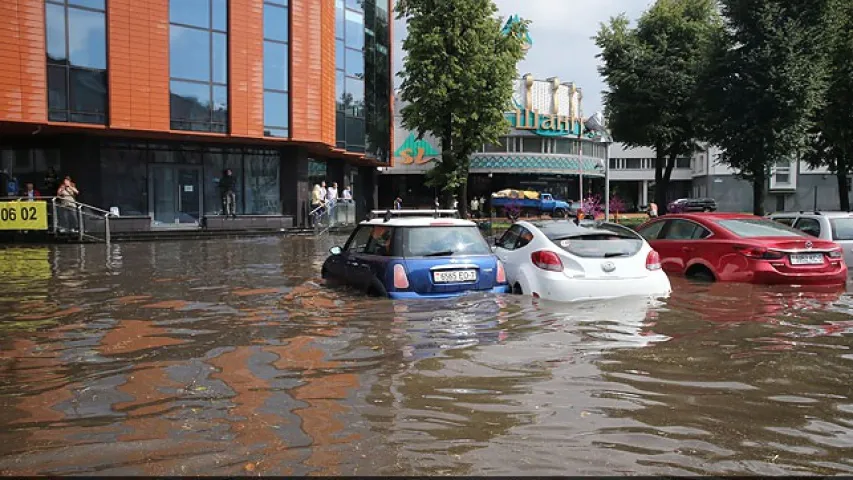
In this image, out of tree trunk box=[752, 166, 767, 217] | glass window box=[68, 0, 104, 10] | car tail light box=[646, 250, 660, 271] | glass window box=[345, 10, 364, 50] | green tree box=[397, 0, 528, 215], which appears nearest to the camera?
car tail light box=[646, 250, 660, 271]

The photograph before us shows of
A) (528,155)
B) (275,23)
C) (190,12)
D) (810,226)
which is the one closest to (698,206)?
(528,155)

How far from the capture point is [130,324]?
764 cm

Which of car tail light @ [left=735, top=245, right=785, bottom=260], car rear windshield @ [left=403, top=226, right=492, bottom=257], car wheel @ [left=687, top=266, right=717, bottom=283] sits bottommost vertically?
car wheel @ [left=687, top=266, right=717, bottom=283]

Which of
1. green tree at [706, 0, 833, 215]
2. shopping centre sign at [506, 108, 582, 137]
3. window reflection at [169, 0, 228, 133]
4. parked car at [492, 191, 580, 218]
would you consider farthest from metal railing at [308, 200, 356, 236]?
shopping centre sign at [506, 108, 582, 137]

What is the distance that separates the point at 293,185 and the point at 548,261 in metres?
22.7

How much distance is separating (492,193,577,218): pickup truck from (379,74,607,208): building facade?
6.02 meters

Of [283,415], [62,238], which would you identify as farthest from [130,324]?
[62,238]

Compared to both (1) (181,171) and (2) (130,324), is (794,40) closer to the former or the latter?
(2) (130,324)

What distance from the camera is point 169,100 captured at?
25.5 meters

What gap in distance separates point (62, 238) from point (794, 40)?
2295 centimetres

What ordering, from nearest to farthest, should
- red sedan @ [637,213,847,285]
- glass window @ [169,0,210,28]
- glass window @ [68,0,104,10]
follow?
red sedan @ [637,213,847,285]
glass window @ [68,0,104,10]
glass window @ [169,0,210,28]

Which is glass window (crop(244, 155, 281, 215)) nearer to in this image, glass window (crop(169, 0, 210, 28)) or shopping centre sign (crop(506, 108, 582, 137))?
glass window (crop(169, 0, 210, 28))

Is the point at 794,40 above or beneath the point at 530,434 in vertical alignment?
above

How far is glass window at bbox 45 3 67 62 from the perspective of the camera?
2339cm
